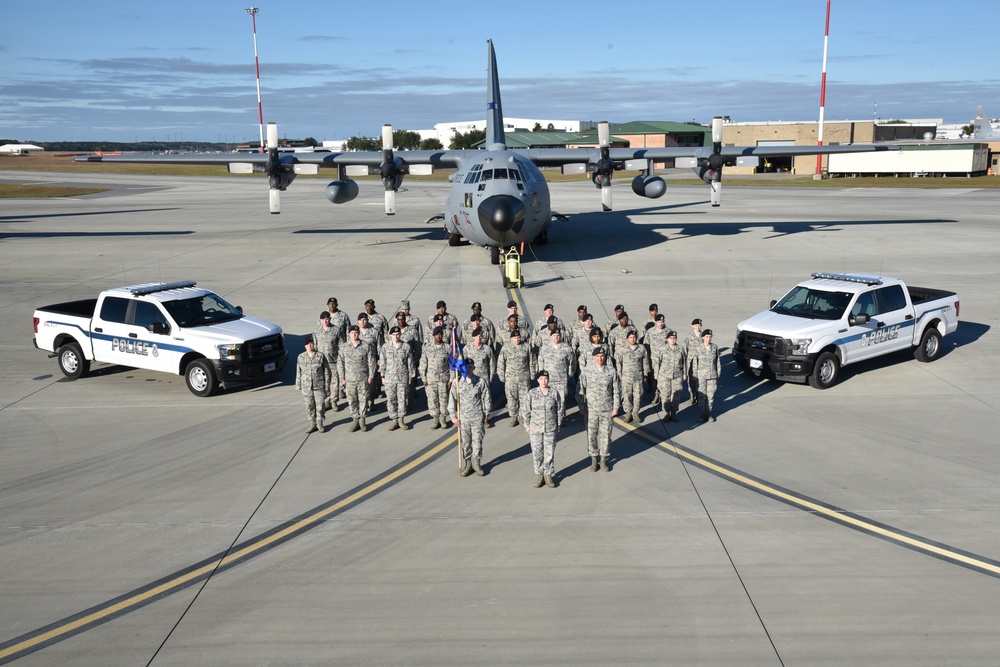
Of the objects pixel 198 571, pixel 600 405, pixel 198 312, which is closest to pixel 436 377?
pixel 600 405

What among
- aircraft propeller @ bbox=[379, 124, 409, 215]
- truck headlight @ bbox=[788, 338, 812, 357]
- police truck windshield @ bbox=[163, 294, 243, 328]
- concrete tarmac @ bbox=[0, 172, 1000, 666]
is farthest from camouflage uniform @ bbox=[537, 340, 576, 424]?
aircraft propeller @ bbox=[379, 124, 409, 215]

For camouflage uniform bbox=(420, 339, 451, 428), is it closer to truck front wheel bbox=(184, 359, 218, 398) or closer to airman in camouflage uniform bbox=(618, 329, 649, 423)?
airman in camouflage uniform bbox=(618, 329, 649, 423)

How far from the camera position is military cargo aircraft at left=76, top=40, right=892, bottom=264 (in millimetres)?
25391

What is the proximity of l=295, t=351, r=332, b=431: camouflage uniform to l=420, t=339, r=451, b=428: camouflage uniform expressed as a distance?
154 cm

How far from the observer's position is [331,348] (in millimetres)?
12805

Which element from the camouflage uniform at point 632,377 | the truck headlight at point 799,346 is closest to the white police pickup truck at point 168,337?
the camouflage uniform at point 632,377

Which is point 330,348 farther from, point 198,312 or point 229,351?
point 198,312

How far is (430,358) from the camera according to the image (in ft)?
38.7

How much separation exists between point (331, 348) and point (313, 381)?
155 cm

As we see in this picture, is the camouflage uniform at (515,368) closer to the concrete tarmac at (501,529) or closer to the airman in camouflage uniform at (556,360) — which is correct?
the airman in camouflage uniform at (556,360)

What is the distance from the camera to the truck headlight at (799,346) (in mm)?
13141

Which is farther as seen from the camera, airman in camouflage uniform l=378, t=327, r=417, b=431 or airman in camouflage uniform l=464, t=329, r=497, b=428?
airman in camouflage uniform l=464, t=329, r=497, b=428

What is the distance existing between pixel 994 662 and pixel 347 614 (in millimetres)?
5420

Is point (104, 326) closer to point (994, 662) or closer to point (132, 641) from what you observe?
point (132, 641)
